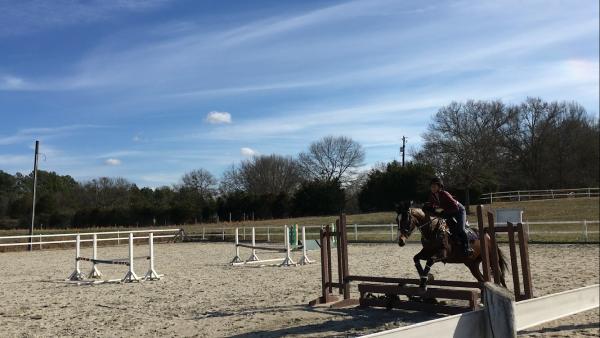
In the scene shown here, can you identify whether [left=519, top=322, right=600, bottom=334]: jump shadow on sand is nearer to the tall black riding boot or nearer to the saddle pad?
the tall black riding boot

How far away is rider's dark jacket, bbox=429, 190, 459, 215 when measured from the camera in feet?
26.9

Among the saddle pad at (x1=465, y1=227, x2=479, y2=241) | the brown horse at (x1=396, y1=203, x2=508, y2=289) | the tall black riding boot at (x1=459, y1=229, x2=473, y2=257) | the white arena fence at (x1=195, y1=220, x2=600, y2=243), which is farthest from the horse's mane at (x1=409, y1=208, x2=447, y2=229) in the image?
the white arena fence at (x1=195, y1=220, x2=600, y2=243)

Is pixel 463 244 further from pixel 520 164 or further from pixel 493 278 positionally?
pixel 520 164

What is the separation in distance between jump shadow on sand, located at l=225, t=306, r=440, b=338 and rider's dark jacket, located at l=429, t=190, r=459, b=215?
1.79m

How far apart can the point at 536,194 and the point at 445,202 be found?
52342mm

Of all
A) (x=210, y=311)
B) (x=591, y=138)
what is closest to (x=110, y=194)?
(x=591, y=138)

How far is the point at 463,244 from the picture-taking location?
327 inches

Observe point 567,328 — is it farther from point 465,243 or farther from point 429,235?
point 429,235

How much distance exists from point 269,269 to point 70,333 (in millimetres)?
9838

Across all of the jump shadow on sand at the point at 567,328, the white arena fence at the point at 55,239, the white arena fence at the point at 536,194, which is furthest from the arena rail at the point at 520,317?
the white arena fence at the point at 536,194

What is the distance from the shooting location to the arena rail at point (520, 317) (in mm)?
3395

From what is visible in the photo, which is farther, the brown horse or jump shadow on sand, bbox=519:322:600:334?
the brown horse

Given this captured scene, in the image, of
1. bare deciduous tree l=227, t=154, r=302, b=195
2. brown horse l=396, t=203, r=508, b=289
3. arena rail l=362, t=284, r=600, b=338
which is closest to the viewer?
arena rail l=362, t=284, r=600, b=338

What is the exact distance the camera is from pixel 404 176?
59969 mm
